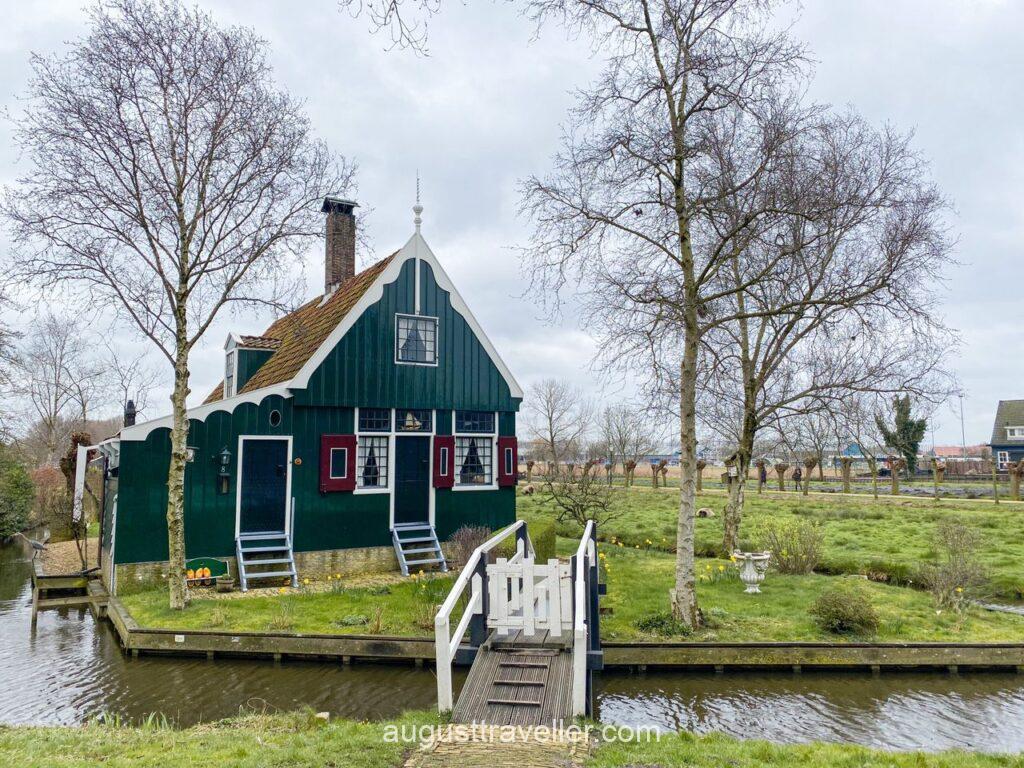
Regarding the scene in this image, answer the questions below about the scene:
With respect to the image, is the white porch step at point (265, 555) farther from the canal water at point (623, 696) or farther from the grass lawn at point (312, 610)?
the canal water at point (623, 696)

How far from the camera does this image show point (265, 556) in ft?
46.5

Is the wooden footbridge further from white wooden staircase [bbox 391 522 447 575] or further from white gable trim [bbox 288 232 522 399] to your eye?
white gable trim [bbox 288 232 522 399]

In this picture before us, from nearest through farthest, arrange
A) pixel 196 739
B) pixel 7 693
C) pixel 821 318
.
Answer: pixel 196 739
pixel 7 693
pixel 821 318

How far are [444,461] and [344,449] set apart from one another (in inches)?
103

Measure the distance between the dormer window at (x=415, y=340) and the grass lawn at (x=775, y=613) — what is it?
7.16 m

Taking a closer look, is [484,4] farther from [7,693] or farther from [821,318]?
[7,693]

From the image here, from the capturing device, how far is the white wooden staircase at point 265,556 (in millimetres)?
13586

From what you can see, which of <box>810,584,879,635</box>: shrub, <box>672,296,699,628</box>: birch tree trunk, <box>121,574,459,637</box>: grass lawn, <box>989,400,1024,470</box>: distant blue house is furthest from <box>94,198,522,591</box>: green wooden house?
<box>989,400,1024,470</box>: distant blue house

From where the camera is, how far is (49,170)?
35.4 ft

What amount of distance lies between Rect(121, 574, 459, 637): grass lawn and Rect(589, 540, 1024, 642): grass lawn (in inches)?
138

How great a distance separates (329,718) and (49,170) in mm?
10146

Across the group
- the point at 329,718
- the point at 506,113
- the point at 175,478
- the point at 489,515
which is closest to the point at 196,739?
the point at 329,718

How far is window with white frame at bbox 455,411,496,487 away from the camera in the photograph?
55.7ft

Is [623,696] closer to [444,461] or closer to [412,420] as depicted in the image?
[444,461]
